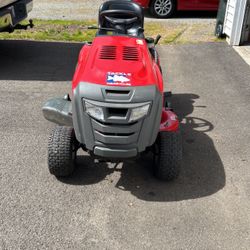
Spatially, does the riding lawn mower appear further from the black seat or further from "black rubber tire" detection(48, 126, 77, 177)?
the black seat

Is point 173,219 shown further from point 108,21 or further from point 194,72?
point 194,72

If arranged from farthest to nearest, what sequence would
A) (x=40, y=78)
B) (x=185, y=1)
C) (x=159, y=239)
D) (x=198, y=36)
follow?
(x=185, y=1) < (x=198, y=36) < (x=40, y=78) < (x=159, y=239)

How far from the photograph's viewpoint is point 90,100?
3.33 meters

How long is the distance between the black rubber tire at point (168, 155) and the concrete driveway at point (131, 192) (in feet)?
0.58

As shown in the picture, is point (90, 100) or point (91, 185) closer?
point (90, 100)

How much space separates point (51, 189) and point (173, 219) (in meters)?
1.19

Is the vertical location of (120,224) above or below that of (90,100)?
below

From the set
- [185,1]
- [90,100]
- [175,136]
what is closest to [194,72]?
[175,136]

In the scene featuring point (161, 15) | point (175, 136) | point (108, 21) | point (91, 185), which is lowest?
point (161, 15)

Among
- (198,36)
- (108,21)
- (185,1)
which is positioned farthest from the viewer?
(185,1)

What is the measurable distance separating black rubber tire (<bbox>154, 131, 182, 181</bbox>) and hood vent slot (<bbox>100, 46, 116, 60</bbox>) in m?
0.91

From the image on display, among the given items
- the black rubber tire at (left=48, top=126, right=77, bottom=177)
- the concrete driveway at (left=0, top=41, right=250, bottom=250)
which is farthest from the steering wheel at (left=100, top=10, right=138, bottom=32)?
the black rubber tire at (left=48, top=126, right=77, bottom=177)

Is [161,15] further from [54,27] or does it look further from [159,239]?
[159,239]

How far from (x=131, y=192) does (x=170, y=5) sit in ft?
27.7
